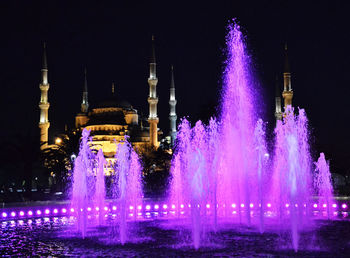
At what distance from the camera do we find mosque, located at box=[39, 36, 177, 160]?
160 ft

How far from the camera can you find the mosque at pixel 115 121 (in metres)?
48.7

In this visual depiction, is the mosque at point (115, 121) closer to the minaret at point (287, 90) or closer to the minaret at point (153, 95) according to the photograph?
the minaret at point (153, 95)

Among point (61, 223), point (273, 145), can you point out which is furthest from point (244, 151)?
point (273, 145)

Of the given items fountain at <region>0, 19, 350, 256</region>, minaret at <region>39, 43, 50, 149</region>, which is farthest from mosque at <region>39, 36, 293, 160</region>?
fountain at <region>0, 19, 350, 256</region>

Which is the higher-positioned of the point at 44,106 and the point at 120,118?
the point at 120,118

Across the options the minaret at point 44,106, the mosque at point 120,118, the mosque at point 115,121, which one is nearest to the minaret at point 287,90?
the mosque at point 120,118

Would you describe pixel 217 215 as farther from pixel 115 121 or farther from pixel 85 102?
pixel 85 102

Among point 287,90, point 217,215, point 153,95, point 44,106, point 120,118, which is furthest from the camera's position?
point 120,118

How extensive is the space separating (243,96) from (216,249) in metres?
10.2

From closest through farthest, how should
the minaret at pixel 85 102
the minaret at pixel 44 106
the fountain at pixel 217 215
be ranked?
the fountain at pixel 217 215, the minaret at pixel 44 106, the minaret at pixel 85 102

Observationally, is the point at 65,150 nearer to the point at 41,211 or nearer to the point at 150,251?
the point at 41,211

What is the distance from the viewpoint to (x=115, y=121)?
2263 inches

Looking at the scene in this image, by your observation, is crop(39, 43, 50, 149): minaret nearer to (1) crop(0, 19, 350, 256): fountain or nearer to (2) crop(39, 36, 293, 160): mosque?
(2) crop(39, 36, 293, 160): mosque

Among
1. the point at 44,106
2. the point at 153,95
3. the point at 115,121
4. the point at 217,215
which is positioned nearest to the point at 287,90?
the point at 153,95
